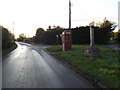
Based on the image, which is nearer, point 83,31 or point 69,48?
point 69,48

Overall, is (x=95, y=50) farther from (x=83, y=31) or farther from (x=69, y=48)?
(x=83, y=31)

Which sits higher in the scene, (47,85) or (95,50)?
(95,50)

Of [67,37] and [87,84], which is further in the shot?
[67,37]

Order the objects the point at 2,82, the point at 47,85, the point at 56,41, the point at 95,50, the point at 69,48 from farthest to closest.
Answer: the point at 56,41, the point at 69,48, the point at 95,50, the point at 2,82, the point at 47,85

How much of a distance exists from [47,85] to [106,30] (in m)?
38.1

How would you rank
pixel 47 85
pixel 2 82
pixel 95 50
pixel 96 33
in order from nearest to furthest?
pixel 47 85, pixel 2 82, pixel 95 50, pixel 96 33

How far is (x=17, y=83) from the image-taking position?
691 cm

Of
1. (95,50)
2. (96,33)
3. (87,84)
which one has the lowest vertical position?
(87,84)

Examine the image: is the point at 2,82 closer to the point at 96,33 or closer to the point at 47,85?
the point at 47,85

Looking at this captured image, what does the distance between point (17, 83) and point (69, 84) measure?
7.08 feet

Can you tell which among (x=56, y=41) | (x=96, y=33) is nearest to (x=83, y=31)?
(x=96, y=33)

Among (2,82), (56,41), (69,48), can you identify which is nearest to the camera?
(2,82)

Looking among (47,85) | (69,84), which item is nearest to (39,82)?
(47,85)

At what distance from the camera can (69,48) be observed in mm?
23391
